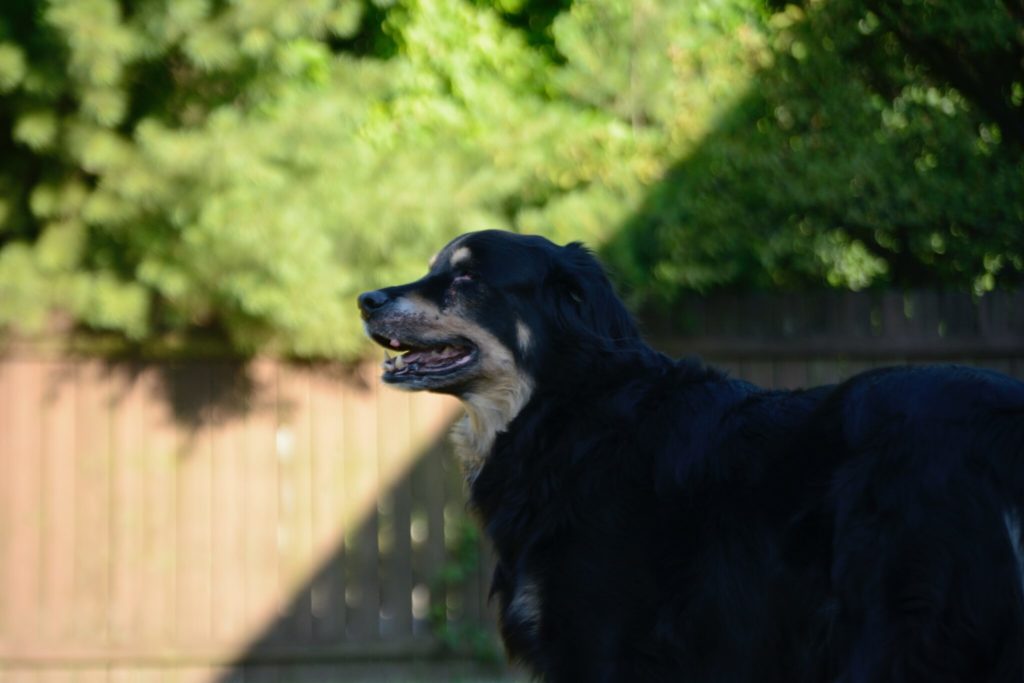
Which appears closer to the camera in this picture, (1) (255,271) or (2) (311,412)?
(1) (255,271)

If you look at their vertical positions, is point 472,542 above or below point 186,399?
below

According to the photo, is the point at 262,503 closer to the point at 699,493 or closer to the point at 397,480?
the point at 397,480

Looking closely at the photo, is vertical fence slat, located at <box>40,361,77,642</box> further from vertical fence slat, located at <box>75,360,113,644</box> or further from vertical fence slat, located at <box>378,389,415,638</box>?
vertical fence slat, located at <box>378,389,415,638</box>

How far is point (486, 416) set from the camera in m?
4.07

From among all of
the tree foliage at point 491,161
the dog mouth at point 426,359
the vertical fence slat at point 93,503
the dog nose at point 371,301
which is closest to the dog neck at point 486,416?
the dog mouth at point 426,359

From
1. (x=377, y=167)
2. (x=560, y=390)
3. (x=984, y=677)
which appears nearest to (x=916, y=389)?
(x=984, y=677)

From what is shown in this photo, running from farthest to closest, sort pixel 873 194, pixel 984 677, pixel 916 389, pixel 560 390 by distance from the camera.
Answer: pixel 873 194
pixel 560 390
pixel 916 389
pixel 984 677

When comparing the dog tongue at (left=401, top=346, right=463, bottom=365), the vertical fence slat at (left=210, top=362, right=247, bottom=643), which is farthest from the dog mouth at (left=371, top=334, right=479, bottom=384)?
the vertical fence slat at (left=210, top=362, right=247, bottom=643)

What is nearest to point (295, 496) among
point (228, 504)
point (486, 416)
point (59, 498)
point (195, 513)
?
point (228, 504)

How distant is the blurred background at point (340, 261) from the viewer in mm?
7156

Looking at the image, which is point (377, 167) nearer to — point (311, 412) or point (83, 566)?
point (311, 412)

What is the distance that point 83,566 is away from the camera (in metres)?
7.48

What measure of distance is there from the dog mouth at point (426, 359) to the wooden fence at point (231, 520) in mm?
3592

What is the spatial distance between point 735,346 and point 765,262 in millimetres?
581
